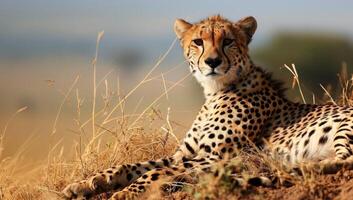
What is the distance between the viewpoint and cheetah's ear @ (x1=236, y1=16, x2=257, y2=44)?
18.5 feet

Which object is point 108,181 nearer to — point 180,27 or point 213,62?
point 213,62

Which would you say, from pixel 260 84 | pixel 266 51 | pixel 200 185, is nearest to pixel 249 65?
pixel 260 84

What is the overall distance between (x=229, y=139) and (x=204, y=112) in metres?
0.42

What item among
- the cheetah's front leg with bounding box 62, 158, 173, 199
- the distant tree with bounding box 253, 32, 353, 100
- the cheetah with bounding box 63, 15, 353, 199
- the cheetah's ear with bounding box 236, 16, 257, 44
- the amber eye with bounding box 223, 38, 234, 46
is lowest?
the distant tree with bounding box 253, 32, 353, 100

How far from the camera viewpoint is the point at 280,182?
428cm

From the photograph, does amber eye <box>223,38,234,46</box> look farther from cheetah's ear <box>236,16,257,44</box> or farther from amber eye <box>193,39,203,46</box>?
cheetah's ear <box>236,16,257,44</box>

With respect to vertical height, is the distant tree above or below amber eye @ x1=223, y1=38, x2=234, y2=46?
below

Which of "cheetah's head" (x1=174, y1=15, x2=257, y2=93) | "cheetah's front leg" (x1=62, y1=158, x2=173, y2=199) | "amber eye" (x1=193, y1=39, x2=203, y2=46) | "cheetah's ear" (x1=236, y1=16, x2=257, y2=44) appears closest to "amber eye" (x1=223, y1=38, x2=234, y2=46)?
"cheetah's head" (x1=174, y1=15, x2=257, y2=93)

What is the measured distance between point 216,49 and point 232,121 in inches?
17.0

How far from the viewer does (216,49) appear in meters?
5.22

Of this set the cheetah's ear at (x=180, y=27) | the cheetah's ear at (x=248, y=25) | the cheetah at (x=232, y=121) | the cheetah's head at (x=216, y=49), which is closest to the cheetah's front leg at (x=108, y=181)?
the cheetah at (x=232, y=121)

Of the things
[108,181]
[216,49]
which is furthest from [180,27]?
[108,181]

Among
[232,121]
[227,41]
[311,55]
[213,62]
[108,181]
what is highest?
[227,41]

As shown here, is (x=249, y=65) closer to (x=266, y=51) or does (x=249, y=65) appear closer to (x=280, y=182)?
(x=280, y=182)
